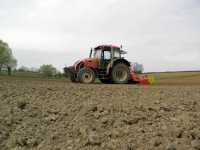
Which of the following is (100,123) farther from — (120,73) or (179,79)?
(179,79)

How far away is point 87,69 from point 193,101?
8707mm

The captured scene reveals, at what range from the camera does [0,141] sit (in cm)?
593

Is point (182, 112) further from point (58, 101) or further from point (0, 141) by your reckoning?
point (0, 141)

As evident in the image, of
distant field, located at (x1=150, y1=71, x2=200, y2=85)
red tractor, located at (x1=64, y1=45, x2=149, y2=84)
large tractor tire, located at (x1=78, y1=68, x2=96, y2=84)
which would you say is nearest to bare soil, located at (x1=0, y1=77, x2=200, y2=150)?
large tractor tire, located at (x1=78, y1=68, x2=96, y2=84)

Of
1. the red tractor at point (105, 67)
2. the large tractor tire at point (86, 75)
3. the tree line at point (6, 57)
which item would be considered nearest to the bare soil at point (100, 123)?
the large tractor tire at point (86, 75)

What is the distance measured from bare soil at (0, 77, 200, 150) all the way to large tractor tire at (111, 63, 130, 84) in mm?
8232

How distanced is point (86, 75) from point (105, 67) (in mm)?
1078

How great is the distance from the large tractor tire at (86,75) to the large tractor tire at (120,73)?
989mm

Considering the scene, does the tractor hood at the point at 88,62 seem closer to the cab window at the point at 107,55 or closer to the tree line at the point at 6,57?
the cab window at the point at 107,55

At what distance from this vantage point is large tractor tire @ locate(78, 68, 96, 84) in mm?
15562

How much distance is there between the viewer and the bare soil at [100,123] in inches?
202

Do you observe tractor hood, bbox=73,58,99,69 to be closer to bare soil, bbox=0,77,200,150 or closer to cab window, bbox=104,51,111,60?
cab window, bbox=104,51,111,60

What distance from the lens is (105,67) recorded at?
53.2 feet

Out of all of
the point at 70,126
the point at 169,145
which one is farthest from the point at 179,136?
the point at 70,126
